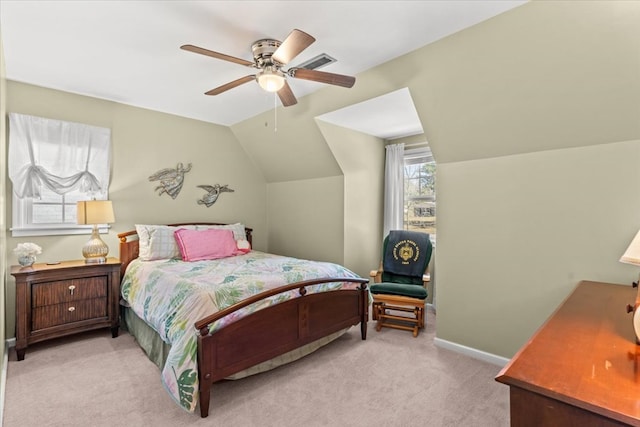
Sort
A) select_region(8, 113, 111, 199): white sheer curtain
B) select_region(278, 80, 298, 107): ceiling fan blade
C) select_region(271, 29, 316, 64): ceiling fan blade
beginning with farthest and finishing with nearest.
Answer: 1. select_region(8, 113, 111, 199): white sheer curtain
2. select_region(278, 80, 298, 107): ceiling fan blade
3. select_region(271, 29, 316, 64): ceiling fan blade

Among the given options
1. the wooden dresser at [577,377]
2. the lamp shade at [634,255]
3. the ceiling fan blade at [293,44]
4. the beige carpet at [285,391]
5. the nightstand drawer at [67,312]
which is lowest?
the beige carpet at [285,391]

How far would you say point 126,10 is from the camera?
2090 millimetres

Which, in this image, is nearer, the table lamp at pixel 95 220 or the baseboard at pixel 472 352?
the baseboard at pixel 472 352

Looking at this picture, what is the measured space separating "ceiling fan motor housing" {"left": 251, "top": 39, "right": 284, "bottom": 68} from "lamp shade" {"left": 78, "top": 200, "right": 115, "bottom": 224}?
2211 millimetres

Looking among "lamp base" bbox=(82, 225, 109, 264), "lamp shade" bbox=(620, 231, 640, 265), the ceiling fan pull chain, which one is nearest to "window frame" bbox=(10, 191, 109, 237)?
"lamp base" bbox=(82, 225, 109, 264)

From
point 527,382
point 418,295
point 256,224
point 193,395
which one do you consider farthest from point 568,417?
point 256,224

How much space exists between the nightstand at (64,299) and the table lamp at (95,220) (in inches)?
4.3

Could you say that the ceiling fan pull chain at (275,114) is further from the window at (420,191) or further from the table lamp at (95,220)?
the table lamp at (95,220)

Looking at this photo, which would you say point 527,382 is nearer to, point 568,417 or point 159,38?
point 568,417

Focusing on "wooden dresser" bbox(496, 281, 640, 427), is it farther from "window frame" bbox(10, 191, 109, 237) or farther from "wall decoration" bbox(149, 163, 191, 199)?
Result: "wall decoration" bbox(149, 163, 191, 199)

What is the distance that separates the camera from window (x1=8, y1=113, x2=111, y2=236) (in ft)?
10.3

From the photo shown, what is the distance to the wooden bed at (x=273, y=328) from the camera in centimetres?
209

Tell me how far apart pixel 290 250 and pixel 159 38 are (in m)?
3.27

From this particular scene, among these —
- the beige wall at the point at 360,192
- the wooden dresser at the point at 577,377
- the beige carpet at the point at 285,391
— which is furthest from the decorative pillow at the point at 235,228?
the wooden dresser at the point at 577,377
